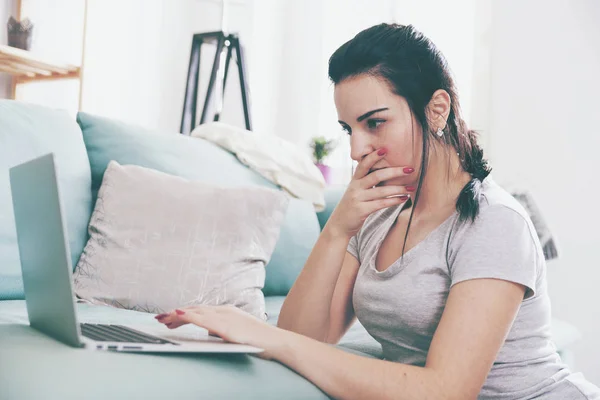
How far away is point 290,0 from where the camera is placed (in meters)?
4.18

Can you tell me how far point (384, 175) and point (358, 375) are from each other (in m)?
0.38

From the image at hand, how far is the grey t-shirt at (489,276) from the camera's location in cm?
91

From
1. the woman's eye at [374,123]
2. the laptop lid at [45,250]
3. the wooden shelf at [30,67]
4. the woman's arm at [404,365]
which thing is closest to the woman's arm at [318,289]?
the woman's eye at [374,123]

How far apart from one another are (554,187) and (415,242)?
195cm

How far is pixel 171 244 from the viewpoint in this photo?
4.89 ft

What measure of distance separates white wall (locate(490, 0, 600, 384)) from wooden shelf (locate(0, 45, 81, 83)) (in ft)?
7.07

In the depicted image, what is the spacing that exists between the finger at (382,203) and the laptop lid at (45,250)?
1.84 feet

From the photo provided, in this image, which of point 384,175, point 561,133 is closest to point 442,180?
point 384,175

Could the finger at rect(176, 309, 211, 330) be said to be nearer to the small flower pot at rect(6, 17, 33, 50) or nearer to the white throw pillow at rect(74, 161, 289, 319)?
the white throw pillow at rect(74, 161, 289, 319)

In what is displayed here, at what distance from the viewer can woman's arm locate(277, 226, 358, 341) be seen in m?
1.19

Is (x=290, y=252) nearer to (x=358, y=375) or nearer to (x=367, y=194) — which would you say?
(x=367, y=194)

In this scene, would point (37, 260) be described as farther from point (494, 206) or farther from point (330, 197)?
point (330, 197)

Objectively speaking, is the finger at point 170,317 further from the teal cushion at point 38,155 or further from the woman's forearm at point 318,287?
the teal cushion at point 38,155

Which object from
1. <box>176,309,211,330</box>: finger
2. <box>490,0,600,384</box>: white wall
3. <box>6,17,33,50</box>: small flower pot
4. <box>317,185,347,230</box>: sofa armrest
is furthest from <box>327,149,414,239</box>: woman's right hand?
<box>6,17,33,50</box>: small flower pot
